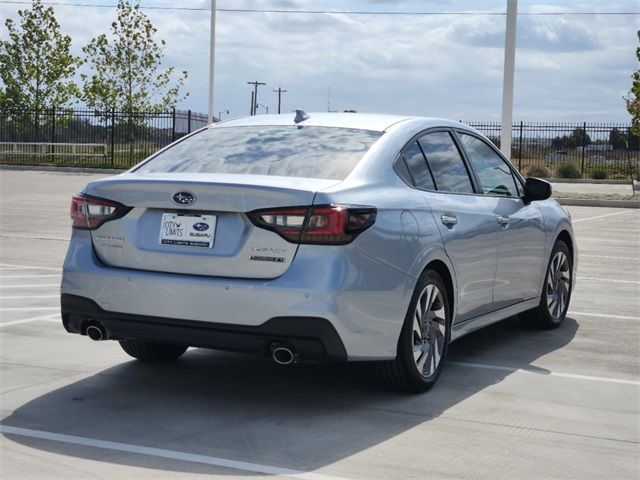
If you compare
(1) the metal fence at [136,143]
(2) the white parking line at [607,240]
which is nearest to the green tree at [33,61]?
(1) the metal fence at [136,143]

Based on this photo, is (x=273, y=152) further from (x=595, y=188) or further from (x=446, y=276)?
(x=595, y=188)

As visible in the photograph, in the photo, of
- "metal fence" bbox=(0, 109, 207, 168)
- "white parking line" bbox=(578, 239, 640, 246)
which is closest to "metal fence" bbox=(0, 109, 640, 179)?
"metal fence" bbox=(0, 109, 207, 168)

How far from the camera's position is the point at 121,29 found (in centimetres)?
5397

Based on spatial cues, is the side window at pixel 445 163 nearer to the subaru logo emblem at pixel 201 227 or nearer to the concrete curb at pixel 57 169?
the subaru logo emblem at pixel 201 227

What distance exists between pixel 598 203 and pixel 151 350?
22.8m

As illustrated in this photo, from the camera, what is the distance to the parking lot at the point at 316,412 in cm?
487

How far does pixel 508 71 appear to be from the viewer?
1026 inches

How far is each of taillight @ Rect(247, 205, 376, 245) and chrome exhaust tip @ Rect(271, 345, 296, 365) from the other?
21.2 inches

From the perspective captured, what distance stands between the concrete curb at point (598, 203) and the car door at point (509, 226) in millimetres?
20240

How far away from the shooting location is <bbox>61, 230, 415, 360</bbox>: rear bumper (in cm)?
545

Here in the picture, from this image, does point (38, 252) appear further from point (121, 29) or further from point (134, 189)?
point (121, 29)

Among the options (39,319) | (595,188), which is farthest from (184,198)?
(595,188)

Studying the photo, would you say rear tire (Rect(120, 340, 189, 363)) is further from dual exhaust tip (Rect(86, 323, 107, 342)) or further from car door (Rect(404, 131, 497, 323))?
car door (Rect(404, 131, 497, 323))

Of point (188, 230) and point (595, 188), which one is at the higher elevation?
point (188, 230)
